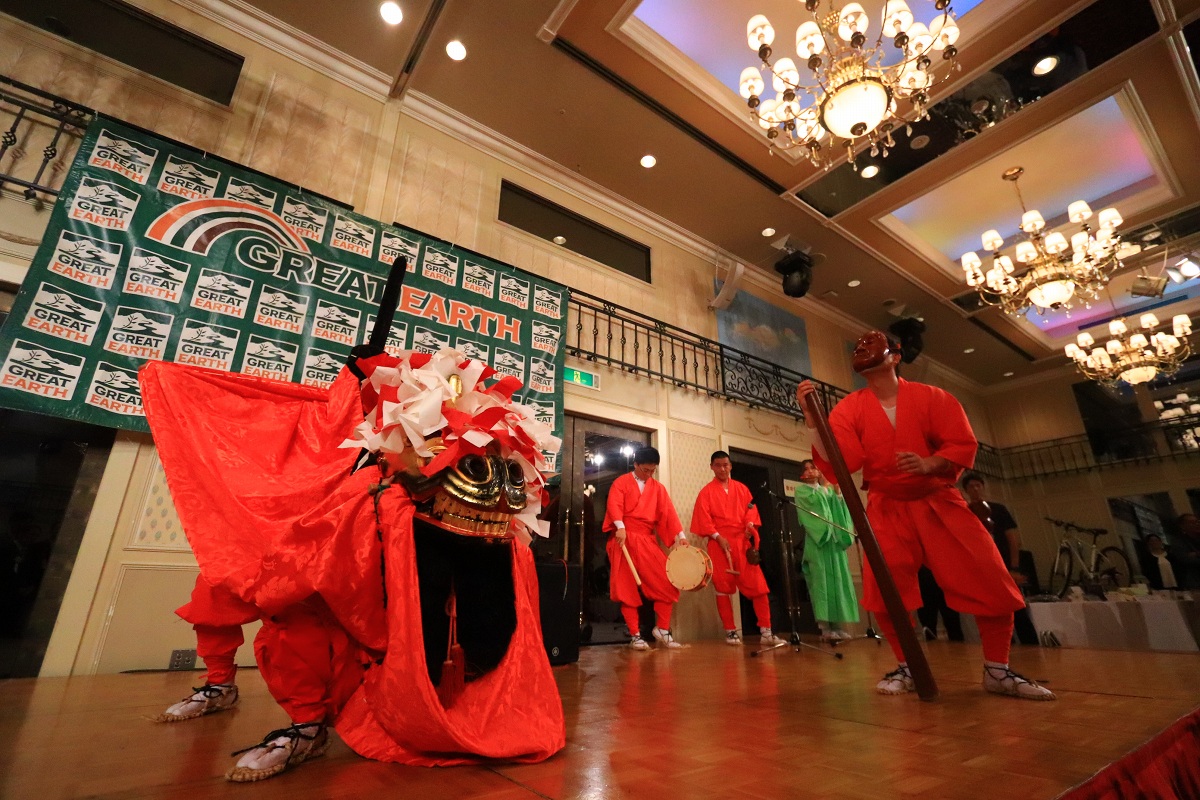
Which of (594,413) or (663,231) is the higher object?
(663,231)

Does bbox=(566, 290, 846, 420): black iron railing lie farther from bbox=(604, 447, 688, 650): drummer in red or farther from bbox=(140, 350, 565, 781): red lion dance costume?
bbox=(140, 350, 565, 781): red lion dance costume

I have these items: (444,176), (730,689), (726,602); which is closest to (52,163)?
(444,176)

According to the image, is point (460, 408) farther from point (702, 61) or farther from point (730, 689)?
point (702, 61)

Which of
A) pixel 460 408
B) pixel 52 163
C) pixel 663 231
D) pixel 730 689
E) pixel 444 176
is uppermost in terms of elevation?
pixel 663 231

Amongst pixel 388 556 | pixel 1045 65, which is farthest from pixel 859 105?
pixel 388 556

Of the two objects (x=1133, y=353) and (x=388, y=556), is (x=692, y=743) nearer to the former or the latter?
(x=388, y=556)

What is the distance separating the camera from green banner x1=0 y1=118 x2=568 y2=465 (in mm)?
2852

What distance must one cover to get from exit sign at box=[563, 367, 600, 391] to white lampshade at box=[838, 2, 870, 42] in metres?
3.44

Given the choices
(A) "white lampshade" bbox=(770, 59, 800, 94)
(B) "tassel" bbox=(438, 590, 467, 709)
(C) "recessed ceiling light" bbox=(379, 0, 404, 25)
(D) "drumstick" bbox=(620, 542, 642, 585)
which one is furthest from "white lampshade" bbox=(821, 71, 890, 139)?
(B) "tassel" bbox=(438, 590, 467, 709)

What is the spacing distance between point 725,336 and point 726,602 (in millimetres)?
3445

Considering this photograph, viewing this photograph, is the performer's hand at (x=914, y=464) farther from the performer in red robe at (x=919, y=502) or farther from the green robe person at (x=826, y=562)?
the green robe person at (x=826, y=562)

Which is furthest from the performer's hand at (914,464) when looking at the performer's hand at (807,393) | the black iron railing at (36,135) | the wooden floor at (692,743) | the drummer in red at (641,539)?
the black iron railing at (36,135)

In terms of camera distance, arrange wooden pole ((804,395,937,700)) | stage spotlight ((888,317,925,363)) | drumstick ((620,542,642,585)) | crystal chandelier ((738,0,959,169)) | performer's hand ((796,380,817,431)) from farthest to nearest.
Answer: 1. stage spotlight ((888,317,925,363))
2. drumstick ((620,542,642,585))
3. crystal chandelier ((738,0,959,169))
4. performer's hand ((796,380,817,431))
5. wooden pole ((804,395,937,700))

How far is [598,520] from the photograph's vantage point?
514 centimetres
